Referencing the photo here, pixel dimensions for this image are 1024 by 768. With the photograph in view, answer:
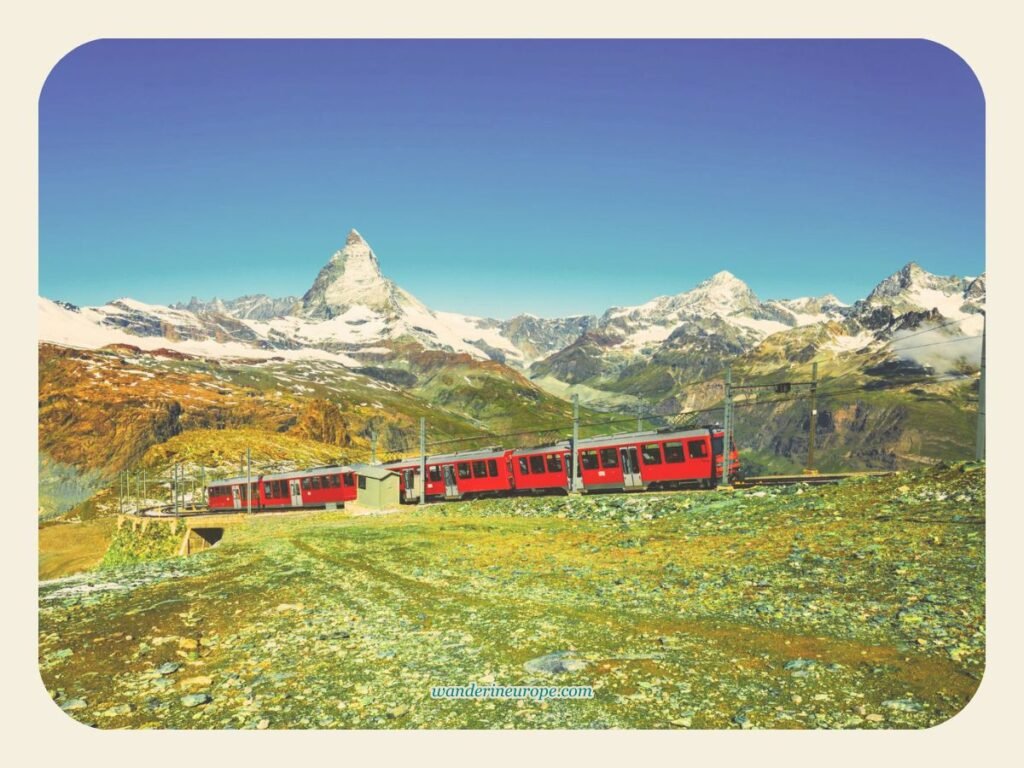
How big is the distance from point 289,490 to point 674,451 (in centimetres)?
2391

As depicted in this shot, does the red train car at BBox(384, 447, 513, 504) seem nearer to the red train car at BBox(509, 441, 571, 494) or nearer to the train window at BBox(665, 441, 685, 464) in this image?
the red train car at BBox(509, 441, 571, 494)

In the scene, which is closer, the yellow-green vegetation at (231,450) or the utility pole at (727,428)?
the utility pole at (727,428)

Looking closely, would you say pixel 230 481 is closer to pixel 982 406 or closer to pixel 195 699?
pixel 195 699

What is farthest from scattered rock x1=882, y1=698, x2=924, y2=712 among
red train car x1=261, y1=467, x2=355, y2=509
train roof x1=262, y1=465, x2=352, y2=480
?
train roof x1=262, y1=465, x2=352, y2=480

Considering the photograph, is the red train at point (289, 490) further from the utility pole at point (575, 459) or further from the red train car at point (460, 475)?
the utility pole at point (575, 459)

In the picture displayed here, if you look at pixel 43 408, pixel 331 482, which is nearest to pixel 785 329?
pixel 43 408

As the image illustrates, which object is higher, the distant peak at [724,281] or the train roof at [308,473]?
the distant peak at [724,281]

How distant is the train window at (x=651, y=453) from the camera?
87.0ft

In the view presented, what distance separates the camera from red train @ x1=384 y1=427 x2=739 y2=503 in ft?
85.8

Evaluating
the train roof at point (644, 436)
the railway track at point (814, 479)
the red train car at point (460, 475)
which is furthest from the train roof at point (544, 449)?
the railway track at point (814, 479)

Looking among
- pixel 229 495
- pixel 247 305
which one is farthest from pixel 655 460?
pixel 229 495

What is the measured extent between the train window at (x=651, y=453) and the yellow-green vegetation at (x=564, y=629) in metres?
11.3

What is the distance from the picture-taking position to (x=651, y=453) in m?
26.6

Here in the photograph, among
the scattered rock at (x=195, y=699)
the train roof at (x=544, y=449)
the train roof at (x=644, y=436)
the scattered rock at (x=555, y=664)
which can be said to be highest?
the train roof at (x=644, y=436)
